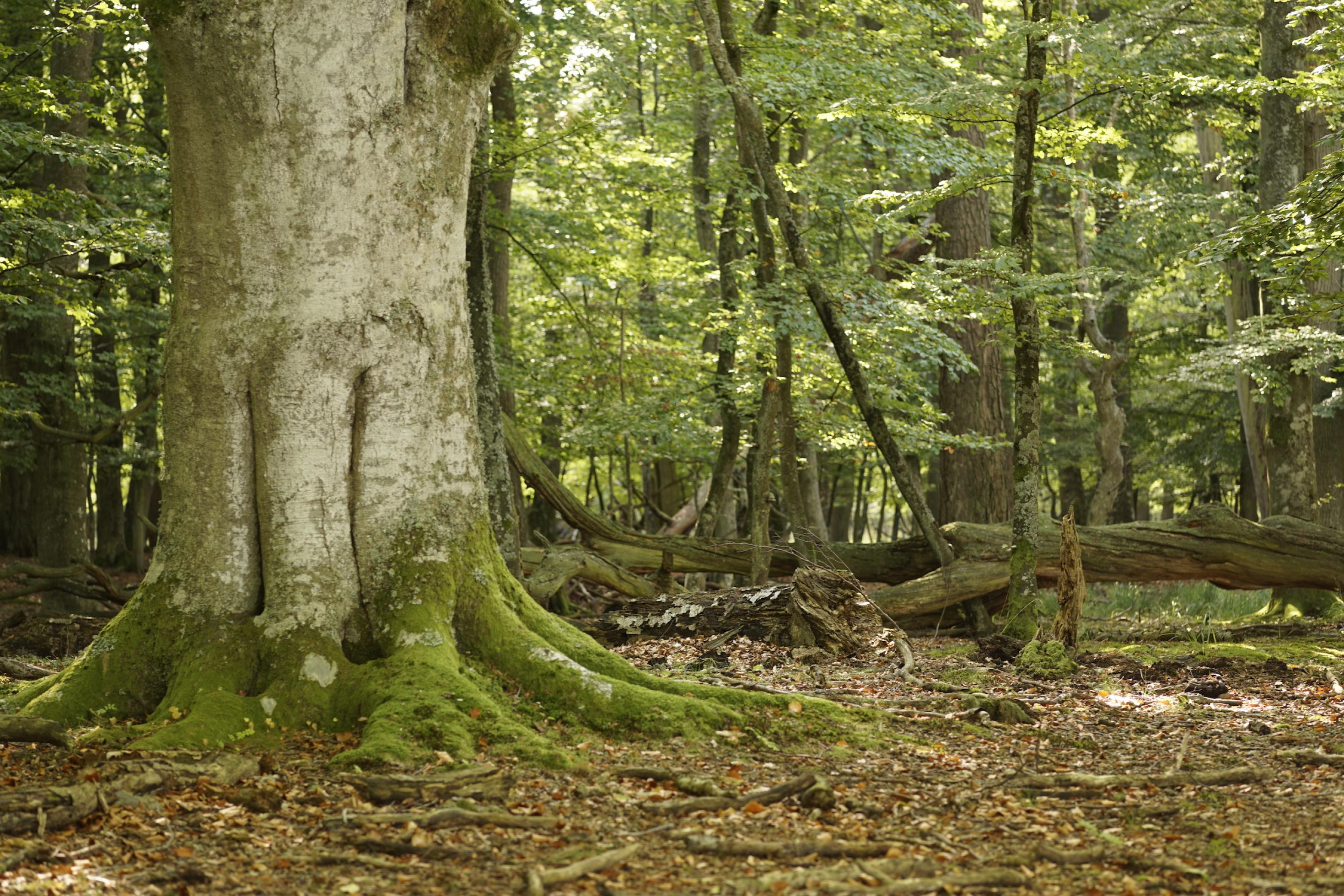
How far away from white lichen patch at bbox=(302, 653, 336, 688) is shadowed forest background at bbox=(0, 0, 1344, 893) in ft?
0.31

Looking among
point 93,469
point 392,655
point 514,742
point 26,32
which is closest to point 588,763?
point 514,742

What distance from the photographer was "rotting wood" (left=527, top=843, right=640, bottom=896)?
10.6ft

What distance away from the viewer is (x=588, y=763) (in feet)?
14.9

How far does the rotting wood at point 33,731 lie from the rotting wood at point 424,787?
4.44 ft

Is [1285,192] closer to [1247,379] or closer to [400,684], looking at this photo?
[1247,379]

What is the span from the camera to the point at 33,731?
4.50 m

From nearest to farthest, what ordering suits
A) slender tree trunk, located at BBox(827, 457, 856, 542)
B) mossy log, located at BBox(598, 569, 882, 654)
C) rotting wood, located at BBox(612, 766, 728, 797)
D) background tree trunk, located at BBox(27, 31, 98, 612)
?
1. rotting wood, located at BBox(612, 766, 728, 797)
2. mossy log, located at BBox(598, 569, 882, 654)
3. background tree trunk, located at BBox(27, 31, 98, 612)
4. slender tree trunk, located at BBox(827, 457, 856, 542)

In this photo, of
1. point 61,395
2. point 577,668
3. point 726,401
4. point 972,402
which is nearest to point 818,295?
point 726,401

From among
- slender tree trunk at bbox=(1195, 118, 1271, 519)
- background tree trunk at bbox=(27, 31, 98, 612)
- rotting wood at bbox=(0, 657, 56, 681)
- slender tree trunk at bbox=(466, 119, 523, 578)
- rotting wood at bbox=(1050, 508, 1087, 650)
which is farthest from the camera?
slender tree trunk at bbox=(1195, 118, 1271, 519)

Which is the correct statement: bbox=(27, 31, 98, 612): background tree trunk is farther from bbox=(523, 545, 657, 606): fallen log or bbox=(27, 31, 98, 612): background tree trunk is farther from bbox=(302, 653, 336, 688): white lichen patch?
bbox=(302, 653, 336, 688): white lichen patch

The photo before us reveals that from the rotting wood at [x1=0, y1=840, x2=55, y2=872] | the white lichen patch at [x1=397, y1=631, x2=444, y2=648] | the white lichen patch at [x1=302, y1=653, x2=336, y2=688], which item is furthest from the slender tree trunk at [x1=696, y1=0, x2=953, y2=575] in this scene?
the rotting wood at [x1=0, y1=840, x2=55, y2=872]

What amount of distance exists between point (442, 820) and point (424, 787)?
11.5 inches

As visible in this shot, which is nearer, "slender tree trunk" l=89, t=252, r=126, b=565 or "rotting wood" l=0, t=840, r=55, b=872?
"rotting wood" l=0, t=840, r=55, b=872

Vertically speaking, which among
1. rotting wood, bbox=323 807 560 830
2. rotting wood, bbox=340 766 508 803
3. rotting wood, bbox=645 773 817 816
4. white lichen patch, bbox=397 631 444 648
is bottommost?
rotting wood, bbox=645 773 817 816
